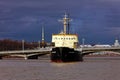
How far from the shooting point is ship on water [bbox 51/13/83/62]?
150 meters

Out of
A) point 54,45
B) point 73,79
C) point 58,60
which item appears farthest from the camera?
point 54,45

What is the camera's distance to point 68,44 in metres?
156

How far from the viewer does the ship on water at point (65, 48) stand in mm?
149875

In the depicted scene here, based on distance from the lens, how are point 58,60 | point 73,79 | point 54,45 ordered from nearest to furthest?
point 73,79, point 58,60, point 54,45

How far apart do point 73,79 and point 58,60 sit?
71.3 metres

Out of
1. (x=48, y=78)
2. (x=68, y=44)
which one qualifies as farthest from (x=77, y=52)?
(x=48, y=78)

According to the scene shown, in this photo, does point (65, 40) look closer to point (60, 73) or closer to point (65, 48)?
point (65, 48)

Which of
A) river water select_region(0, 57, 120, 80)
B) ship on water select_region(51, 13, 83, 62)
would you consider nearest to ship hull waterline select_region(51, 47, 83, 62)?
ship on water select_region(51, 13, 83, 62)

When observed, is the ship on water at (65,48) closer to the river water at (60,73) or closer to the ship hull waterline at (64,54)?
the ship hull waterline at (64,54)

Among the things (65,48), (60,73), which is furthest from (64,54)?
(60,73)

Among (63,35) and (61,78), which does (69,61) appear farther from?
(61,78)

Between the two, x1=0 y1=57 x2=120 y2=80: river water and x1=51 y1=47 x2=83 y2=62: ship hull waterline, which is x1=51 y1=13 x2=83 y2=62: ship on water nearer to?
x1=51 y1=47 x2=83 y2=62: ship hull waterline

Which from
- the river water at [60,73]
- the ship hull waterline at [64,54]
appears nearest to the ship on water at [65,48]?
the ship hull waterline at [64,54]

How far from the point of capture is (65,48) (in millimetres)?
150875
